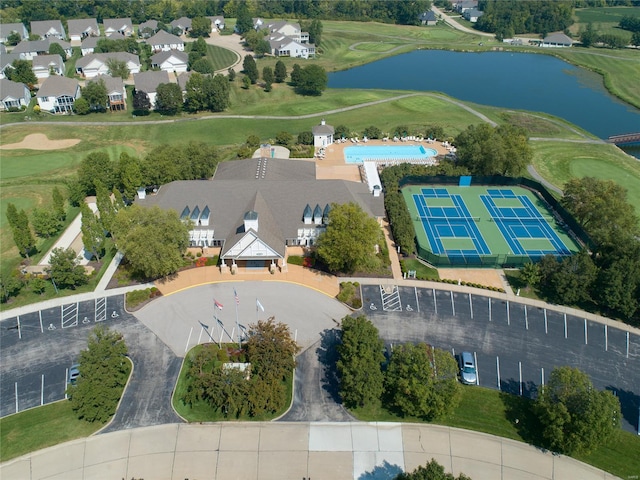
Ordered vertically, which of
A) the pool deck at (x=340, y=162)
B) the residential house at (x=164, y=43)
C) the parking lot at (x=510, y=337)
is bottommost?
the parking lot at (x=510, y=337)

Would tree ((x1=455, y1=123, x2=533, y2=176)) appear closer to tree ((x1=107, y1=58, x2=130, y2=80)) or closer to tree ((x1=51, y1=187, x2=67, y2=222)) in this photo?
tree ((x1=51, y1=187, x2=67, y2=222))

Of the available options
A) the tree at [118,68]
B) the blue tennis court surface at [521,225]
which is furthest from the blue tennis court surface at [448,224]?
the tree at [118,68]

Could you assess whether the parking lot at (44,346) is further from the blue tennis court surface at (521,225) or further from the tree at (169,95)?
the tree at (169,95)

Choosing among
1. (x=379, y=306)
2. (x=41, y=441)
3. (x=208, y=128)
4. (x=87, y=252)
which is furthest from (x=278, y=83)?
(x=41, y=441)

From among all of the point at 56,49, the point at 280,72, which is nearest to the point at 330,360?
the point at 280,72

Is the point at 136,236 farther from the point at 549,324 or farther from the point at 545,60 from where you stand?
the point at 545,60

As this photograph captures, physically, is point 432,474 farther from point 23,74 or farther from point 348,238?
point 23,74

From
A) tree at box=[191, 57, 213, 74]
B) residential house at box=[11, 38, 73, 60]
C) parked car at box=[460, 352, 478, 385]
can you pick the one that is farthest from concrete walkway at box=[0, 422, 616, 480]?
residential house at box=[11, 38, 73, 60]
